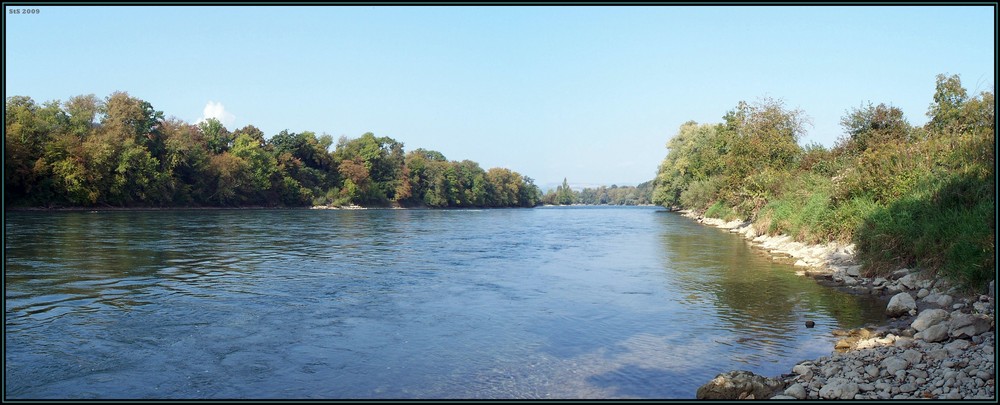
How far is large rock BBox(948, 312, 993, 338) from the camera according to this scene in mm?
9234

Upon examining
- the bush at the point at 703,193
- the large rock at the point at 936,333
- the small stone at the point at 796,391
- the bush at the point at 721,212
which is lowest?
the small stone at the point at 796,391

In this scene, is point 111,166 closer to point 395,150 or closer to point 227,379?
point 227,379

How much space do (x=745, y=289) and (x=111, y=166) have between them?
2711 inches

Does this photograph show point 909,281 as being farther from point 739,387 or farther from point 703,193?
point 703,193

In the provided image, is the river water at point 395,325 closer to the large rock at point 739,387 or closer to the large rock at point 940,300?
the large rock at point 739,387

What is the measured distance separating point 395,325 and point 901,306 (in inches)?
392

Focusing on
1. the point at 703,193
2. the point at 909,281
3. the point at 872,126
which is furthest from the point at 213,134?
the point at 909,281

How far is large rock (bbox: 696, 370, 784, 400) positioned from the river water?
41cm

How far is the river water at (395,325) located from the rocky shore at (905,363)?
601mm

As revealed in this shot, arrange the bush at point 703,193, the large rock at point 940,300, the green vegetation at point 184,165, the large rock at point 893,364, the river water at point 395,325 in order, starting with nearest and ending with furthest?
the large rock at point 893,364, the river water at point 395,325, the large rock at point 940,300, the bush at point 703,193, the green vegetation at point 184,165

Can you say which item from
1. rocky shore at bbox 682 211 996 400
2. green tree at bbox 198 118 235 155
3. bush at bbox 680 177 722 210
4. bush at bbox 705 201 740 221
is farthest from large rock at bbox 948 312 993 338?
green tree at bbox 198 118 235 155

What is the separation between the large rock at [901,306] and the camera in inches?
485

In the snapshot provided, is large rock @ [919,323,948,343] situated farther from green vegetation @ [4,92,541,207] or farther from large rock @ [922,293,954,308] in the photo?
green vegetation @ [4,92,541,207]

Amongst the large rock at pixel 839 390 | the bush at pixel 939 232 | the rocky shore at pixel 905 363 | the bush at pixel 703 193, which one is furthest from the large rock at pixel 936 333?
the bush at pixel 703 193
